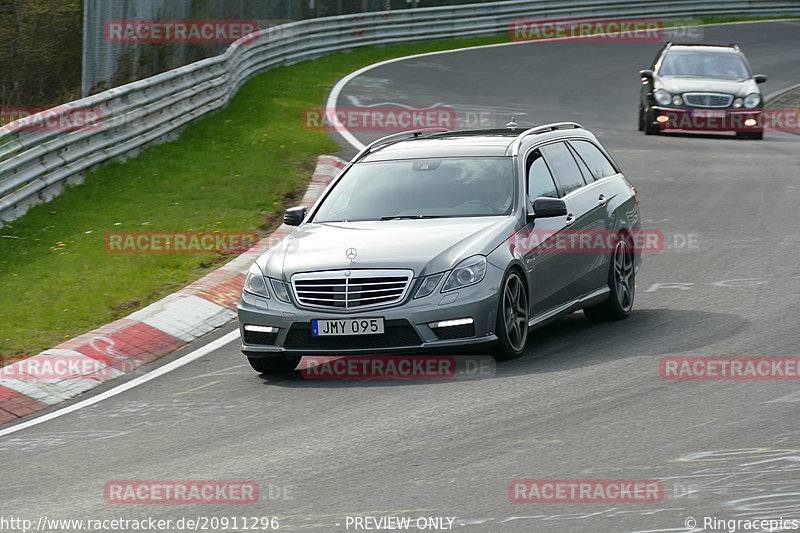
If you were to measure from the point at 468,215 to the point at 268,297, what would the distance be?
165 cm

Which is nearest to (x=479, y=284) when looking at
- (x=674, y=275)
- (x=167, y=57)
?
(x=674, y=275)

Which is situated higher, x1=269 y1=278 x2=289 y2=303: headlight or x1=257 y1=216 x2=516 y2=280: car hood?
x1=257 y1=216 x2=516 y2=280: car hood

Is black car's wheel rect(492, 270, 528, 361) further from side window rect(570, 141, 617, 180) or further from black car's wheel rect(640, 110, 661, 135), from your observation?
black car's wheel rect(640, 110, 661, 135)

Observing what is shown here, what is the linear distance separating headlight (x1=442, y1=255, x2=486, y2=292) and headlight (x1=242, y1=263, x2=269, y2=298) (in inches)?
53.4

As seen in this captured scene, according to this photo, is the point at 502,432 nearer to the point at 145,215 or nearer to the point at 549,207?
the point at 549,207

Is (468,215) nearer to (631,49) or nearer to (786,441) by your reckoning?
(786,441)

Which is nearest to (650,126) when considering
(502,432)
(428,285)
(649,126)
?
(649,126)

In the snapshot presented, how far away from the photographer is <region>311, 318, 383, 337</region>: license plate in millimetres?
9219

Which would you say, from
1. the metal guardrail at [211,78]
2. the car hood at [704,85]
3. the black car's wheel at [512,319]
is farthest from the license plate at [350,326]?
the car hood at [704,85]

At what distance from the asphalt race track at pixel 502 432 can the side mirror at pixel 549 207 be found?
40.4 inches

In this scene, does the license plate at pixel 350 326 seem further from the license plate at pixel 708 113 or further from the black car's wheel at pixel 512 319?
the license plate at pixel 708 113

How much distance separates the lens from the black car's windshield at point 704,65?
2506 cm

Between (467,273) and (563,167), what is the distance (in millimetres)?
2228

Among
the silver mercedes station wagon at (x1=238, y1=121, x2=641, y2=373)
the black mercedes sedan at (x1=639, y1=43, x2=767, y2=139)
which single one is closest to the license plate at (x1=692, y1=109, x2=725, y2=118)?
the black mercedes sedan at (x1=639, y1=43, x2=767, y2=139)
